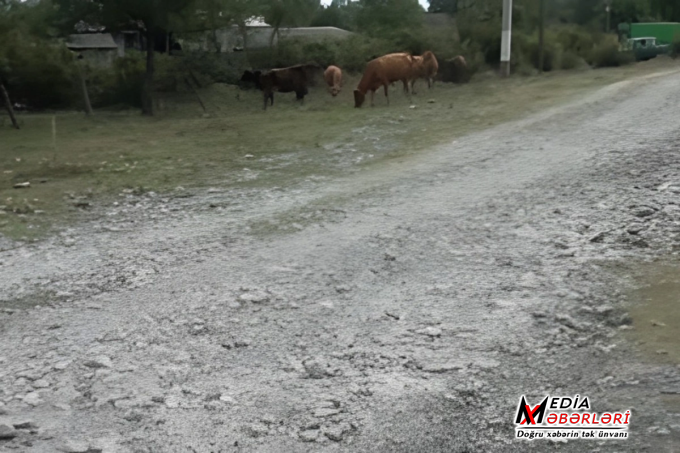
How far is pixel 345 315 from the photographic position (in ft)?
19.6

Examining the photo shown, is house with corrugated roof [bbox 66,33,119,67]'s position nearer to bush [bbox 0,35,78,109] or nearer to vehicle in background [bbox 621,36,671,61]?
bush [bbox 0,35,78,109]

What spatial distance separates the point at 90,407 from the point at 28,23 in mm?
16876

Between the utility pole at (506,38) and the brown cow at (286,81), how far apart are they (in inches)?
274

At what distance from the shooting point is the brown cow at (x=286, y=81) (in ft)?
69.7

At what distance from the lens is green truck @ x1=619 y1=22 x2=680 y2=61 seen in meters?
29.4

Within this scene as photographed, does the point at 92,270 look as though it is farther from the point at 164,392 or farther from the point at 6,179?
the point at 6,179

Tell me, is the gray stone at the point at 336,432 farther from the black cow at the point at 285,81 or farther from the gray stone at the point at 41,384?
the black cow at the point at 285,81

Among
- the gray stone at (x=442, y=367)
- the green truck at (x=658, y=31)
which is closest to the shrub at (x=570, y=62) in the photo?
the green truck at (x=658, y=31)

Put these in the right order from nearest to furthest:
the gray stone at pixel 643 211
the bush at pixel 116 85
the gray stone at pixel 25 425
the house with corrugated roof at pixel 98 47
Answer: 1. the gray stone at pixel 25 425
2. the gray stone at pixel 643 211
3. the bush at pixel 116 85
4. the house with corrugated roof at pixel 98 47

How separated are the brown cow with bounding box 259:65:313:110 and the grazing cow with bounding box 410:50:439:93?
298cm

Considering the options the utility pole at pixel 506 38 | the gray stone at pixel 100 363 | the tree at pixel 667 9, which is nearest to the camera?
the gray stone at pixel 100 363

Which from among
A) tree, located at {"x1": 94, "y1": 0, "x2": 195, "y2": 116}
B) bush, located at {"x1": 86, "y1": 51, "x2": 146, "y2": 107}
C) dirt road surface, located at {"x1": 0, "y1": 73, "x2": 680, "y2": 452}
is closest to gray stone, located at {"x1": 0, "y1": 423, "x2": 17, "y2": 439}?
dirt road surface, located at {"x1": 0, "y1": 73, "x2": 680, "y2": 452}

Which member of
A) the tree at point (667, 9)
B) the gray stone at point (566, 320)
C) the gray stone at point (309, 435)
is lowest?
the gray stone at point (309, 435)

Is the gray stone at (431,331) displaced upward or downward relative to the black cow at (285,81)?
downward
